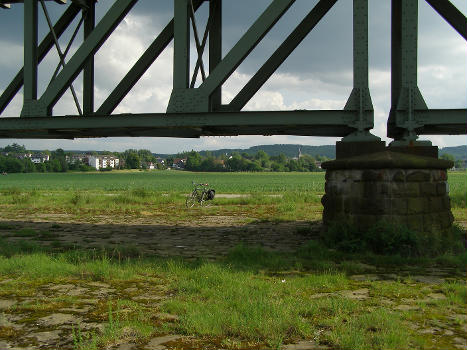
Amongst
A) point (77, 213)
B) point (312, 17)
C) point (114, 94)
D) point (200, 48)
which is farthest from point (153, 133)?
point (77, 213)

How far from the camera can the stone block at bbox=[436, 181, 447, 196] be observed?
7.50 metres

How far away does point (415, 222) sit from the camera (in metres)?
7.06

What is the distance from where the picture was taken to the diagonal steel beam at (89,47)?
24.8 feet

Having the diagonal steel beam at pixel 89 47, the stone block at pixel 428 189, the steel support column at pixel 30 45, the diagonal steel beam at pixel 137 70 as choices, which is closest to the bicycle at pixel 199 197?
the diagonal steel beam at pixel 137 70

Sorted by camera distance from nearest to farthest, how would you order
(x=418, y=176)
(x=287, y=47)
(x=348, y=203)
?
(x=418, y=176)
(x=348, y=203)
(x=287, y=47)

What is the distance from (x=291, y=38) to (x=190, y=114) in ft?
8.74

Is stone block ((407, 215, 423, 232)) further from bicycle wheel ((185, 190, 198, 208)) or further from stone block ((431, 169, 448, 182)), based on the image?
bicycle wheel ((185, 190, 198, 208))

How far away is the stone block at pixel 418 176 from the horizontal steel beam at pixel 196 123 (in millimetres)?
1411

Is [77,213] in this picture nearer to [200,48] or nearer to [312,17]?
[200,48]

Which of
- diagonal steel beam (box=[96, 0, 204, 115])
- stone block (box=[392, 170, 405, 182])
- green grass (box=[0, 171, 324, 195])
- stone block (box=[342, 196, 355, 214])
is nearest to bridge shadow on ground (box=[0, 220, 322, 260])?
stone block (box=[342, 196, 355, 214])

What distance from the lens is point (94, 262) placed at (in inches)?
262

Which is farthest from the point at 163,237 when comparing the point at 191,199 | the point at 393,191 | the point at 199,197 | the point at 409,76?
the point at 199,197

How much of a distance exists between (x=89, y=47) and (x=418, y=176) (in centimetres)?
657

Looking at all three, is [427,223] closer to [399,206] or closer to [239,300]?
[399,206]
